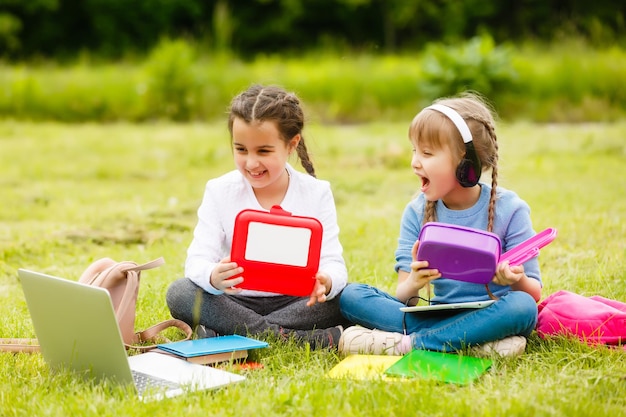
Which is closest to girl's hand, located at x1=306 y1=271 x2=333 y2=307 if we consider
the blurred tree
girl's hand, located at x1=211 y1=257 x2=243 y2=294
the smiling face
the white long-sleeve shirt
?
the white long-sleeve shirt

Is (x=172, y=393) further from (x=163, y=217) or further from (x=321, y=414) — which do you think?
(x=163, y=217)

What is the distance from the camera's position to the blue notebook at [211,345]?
2662 millimetres

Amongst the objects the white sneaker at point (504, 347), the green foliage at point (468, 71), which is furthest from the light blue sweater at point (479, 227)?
the green foliage at point (468, 71)

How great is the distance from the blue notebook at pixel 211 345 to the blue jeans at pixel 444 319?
422 mm

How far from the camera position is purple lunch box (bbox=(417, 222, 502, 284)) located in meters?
2.64

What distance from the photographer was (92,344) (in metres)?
2.39

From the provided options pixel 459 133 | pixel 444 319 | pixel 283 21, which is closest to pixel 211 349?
pixel 444 319

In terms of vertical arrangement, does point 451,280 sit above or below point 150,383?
above

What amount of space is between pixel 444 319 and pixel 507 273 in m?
0.32

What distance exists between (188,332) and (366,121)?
25.5ft

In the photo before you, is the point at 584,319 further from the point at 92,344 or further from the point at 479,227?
the point at 92,344

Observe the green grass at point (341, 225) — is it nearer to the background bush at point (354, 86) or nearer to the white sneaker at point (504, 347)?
the white sneaker at point (504, 347)

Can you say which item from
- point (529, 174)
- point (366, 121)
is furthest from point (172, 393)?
point (366, 121)

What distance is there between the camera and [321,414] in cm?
216
